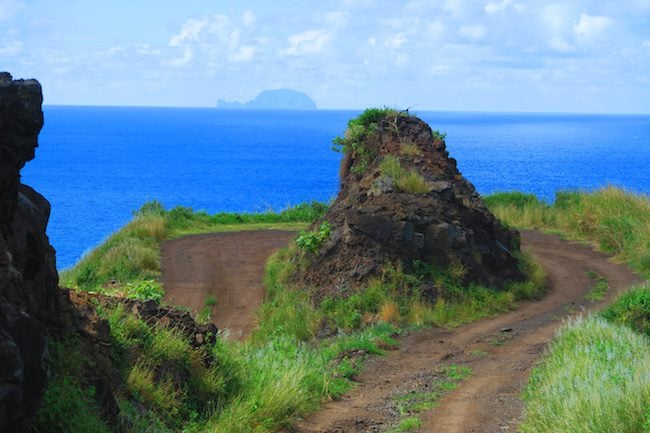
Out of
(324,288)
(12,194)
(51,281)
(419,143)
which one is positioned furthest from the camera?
(419,143)

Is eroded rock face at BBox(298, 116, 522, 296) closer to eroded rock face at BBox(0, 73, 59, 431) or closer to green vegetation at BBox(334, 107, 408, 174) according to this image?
green vegetation at BBox(334, 107, 408, 174)

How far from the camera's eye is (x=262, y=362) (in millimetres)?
11039

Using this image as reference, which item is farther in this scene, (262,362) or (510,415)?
(262,362)

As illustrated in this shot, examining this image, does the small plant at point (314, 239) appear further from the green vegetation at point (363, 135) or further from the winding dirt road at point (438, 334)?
the green vegetation at point (363, 135)

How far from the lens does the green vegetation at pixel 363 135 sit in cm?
2267

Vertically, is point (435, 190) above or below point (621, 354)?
above

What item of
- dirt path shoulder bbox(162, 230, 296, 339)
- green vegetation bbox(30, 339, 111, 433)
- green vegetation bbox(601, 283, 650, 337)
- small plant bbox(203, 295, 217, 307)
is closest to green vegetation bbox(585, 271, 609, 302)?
green vegetation bbox(601, 283, 650, 337)

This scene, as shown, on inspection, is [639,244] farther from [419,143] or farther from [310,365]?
[310,365]

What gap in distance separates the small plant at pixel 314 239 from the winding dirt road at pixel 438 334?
1.81 metres

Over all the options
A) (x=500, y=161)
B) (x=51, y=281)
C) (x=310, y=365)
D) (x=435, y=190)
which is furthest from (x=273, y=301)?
(x=500, y=161)

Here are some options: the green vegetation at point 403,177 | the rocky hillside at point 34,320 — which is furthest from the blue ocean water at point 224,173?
A: the rocky hillside at point 34,320

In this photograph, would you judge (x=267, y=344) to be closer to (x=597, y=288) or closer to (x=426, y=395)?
(x=426, y=395)

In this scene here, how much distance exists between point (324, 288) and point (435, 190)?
347 centimetres

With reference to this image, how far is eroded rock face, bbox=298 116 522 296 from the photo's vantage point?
18719mm
